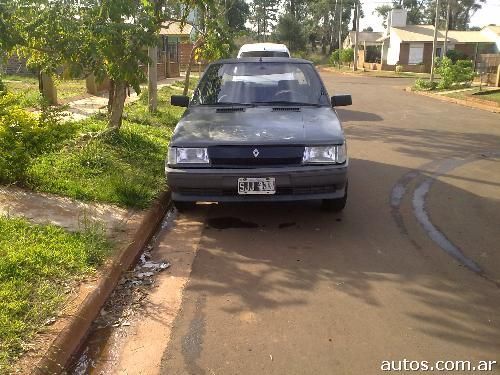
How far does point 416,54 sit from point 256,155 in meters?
47.7

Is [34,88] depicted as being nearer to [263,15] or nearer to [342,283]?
[342,283]

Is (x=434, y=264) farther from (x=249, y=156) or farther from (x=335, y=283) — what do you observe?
(x=249, y=156)

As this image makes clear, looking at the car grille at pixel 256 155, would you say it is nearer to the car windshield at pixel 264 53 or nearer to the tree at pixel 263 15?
the car windshield at pixel 264 53

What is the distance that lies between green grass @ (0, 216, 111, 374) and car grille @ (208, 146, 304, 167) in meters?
1.31

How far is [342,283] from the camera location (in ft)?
12.8

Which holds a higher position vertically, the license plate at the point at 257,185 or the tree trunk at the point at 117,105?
the tree trunk at the point at 117,105

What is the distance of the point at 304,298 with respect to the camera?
3.67 meters

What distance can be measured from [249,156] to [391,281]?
1694mm

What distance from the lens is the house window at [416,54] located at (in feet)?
156

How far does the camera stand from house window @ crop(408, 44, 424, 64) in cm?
4756

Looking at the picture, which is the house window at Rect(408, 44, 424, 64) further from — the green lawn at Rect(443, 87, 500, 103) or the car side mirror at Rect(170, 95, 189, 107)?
the car side mirror at Rect(170, 95, 189, 107)

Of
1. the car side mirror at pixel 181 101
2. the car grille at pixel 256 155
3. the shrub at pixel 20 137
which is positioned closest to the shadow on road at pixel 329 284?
the car grille at pixel 256 155

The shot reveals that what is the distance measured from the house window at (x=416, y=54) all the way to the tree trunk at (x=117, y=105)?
45.2 m

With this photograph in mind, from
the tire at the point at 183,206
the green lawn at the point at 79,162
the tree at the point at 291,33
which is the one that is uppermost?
the tree at the point at 291,33
